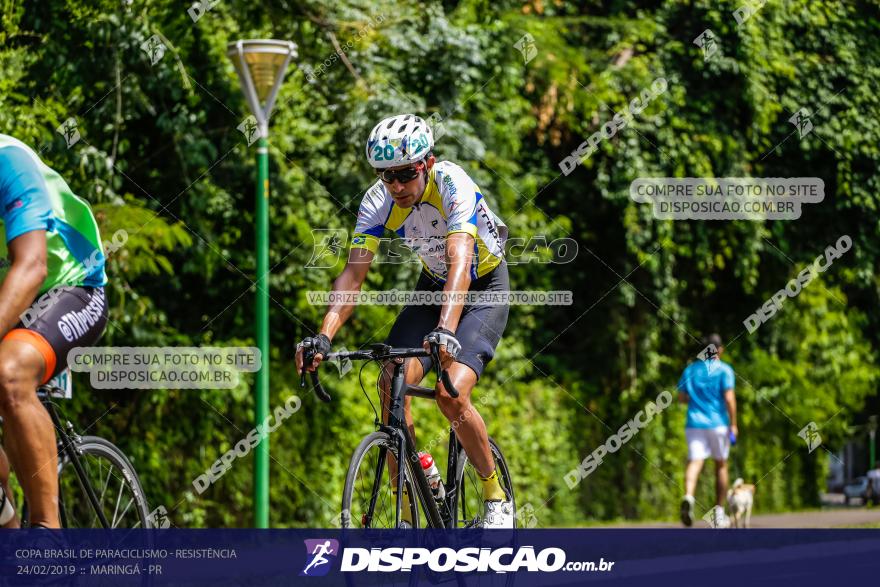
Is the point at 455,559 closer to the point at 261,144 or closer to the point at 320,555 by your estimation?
the point at 320,555

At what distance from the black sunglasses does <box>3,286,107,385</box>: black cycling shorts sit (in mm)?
1397

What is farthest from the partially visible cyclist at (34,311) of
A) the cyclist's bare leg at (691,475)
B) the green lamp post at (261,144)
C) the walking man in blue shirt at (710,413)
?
the walking man in blue shirt at (710,413)

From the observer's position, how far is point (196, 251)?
10977 mm

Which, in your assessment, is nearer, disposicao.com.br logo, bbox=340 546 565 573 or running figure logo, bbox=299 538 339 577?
disposicao.com.br logo, bbox=340 546 565 573

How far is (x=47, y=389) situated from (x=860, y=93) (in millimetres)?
12321

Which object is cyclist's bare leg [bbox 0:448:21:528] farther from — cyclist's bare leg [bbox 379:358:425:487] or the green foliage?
the green foliage

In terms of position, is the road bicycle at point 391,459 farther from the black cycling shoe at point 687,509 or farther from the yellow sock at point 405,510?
the black cycling shoe at point 687,509

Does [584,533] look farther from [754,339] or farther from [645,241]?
[754,339]

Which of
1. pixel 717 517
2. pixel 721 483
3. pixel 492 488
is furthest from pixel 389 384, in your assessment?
pixel 721 483

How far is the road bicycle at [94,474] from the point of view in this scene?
17.1 ft

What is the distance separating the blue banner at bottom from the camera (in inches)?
199

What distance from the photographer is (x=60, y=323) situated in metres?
4.90

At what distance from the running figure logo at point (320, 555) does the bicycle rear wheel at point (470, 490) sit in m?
0.90

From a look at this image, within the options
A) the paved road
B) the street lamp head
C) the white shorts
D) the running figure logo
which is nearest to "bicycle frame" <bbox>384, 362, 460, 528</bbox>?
the running figure logo
